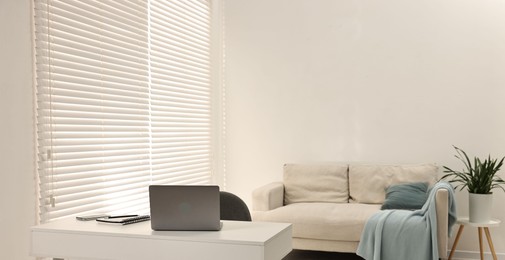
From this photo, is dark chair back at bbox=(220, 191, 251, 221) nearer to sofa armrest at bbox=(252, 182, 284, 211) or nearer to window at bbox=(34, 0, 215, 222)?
window at bbox=(34, 0, 215, 222)

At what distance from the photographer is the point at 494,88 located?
16.8 feet

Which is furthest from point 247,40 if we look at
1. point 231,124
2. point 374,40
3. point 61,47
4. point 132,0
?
point 61,47

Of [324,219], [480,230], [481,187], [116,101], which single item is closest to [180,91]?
[116,101]

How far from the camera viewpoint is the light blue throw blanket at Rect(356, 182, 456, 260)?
418cm

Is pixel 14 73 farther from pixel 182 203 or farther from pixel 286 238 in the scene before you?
pixel 286 238

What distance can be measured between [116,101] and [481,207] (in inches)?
124

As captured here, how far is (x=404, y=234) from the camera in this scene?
168 inches

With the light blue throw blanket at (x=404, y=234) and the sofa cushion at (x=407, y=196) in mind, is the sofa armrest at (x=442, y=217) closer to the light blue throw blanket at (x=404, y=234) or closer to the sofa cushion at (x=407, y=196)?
the light blue throw blanket at (x=404, y=234)

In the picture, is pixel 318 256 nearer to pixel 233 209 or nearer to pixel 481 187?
pixel 481 187

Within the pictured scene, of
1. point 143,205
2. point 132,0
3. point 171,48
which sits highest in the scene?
point 132,0

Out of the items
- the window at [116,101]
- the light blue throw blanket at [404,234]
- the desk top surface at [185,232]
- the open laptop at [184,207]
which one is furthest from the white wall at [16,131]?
the light blue throw blanket at [404,234]

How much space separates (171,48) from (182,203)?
267cm

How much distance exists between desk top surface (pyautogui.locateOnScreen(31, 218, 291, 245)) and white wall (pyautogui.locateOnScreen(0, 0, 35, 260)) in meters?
0.43

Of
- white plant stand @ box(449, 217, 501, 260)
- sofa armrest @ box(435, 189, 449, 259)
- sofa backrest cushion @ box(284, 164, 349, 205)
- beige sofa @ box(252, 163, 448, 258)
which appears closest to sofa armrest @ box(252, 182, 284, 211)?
beige sofa @ box(252, 163, 448, 258)
